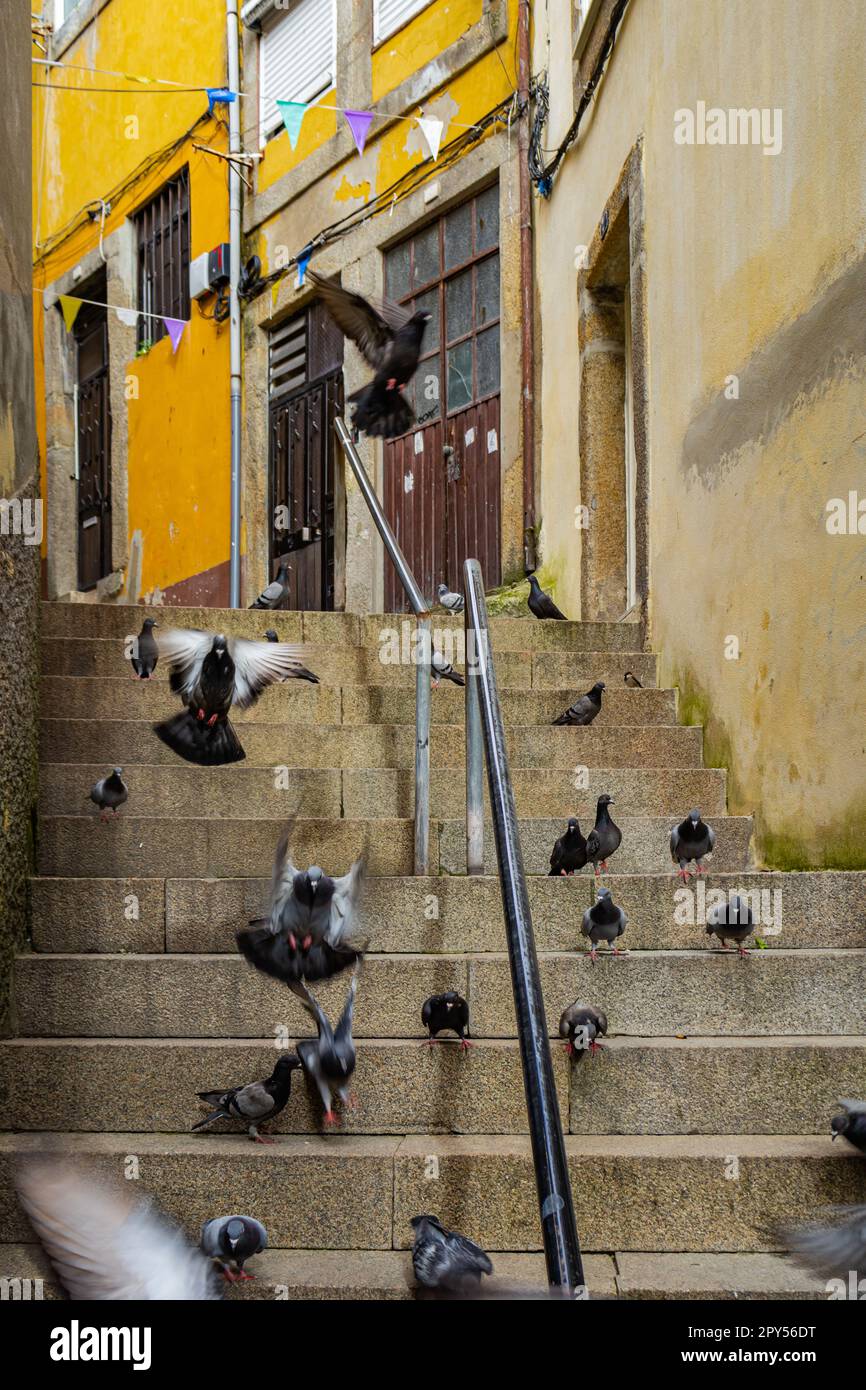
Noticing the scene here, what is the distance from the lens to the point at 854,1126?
334 cm

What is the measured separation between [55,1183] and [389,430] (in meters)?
4.56

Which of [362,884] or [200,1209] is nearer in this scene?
[200,1209]

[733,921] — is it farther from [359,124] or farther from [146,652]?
[359,124]

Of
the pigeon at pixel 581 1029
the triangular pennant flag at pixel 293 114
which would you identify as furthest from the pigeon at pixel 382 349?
the triangular pennant flag at pixel 293 114

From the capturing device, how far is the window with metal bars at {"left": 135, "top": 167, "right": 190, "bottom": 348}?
13.8 m

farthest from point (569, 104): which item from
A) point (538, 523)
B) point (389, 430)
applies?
point (389, 430)

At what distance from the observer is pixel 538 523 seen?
381 inches

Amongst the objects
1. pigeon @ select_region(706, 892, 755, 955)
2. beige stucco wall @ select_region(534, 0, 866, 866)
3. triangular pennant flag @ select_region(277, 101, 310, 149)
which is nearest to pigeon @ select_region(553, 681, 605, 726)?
beige stucco wall @ select_region(534, 0, 866, 866)

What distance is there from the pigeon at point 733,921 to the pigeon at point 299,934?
0.96 meters

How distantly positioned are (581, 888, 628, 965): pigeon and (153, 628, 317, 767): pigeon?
135 centimetres

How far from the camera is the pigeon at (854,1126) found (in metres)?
3.33

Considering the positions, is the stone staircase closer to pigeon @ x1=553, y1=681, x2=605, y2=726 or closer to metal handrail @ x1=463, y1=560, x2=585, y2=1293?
pigeon @ x1=553, y1=681, x2=605, y2=726

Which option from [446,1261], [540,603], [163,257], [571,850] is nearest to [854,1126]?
[446,1261]

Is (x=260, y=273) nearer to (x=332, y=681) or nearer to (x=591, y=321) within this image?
(x=591, y=321)
